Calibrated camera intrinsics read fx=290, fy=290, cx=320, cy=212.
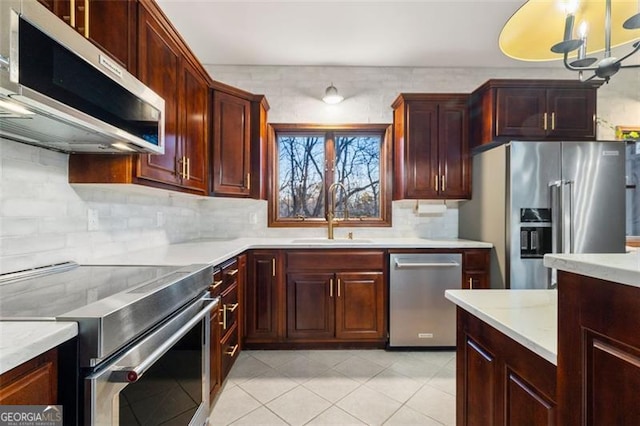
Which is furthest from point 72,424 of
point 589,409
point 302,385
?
point 302,385

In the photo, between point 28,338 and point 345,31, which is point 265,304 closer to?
point 28,338

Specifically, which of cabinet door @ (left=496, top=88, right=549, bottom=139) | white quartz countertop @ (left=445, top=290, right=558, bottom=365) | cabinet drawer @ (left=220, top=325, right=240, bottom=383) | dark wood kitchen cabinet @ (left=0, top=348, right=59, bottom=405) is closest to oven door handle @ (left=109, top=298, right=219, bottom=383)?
dark wood kitchen cabinet @ (left=0, top=348, right=59, bottom=405)

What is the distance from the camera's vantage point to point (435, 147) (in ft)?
9.41

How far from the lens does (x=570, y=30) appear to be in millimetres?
1232

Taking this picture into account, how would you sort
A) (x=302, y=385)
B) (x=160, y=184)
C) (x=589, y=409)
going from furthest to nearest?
1. (x=302, y=385)
2. (x=160, y=184)
3. (x=589, y=409)

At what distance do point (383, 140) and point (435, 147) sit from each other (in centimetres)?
60

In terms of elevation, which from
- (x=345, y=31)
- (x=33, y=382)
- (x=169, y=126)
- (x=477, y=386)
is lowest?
(x=477, y=386)

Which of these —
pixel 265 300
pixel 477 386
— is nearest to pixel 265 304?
pixel 265 300

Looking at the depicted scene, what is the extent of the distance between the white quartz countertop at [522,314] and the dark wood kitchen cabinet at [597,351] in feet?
0.22

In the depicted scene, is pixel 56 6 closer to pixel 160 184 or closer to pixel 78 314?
pixel 160 184

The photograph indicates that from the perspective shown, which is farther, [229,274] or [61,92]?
[229,274]

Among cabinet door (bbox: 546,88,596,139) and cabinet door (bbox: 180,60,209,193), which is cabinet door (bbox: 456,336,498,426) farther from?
cabinet door (bbox: 546,88,596,139)

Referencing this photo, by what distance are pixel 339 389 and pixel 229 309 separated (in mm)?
947

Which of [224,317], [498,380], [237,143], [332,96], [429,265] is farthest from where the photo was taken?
[332,96]
